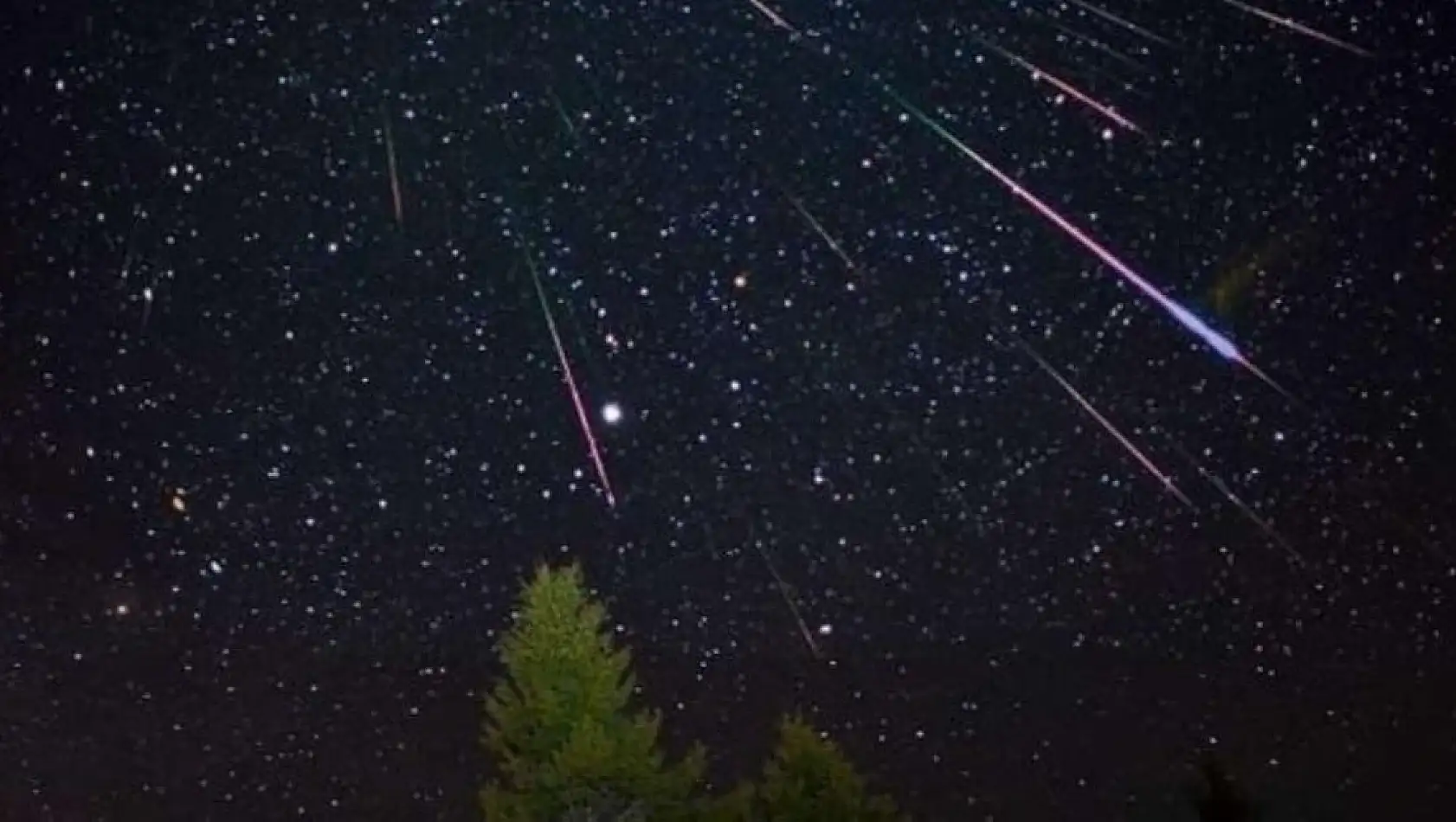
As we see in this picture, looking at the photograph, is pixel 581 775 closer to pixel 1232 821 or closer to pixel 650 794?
pixel 650 794

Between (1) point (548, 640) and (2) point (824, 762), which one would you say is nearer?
(1) point (548, 640)

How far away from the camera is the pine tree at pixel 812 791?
1323cm

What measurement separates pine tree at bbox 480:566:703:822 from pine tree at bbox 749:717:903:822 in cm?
114

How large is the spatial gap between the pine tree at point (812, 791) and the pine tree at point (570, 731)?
1.14 meters

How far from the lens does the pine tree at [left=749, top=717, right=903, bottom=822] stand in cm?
1323

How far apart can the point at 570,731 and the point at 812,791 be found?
217cm

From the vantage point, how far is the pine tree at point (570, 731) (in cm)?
1185

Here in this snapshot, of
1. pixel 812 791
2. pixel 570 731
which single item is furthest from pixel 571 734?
pixel 812 791

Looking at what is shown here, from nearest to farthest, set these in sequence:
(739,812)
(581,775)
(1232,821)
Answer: (581,775), (739,812), (1232,821)

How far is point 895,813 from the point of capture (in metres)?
13.4

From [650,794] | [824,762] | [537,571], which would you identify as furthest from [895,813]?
[537,571]

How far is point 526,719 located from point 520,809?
0.61 metres

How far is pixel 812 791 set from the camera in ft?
43.6

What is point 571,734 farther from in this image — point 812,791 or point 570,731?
point 812,791
